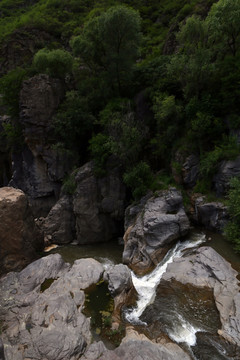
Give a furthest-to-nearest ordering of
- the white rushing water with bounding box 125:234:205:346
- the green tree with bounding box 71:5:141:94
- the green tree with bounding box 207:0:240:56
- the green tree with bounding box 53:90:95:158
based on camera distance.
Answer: the green tree with bounding box 53:90:95:158
the green tree with bounding box 71:5:141:94
the green tree with bounding box 207:0:240:56
the white rushing water with bounding box 125:234:205:346

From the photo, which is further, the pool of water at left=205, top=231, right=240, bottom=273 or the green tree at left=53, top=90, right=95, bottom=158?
the green tree at left=53, top=90, right=95, bottom=158

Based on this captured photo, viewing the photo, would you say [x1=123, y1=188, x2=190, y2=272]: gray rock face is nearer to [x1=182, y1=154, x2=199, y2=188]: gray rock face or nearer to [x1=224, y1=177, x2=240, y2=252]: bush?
[x1=182, y1=154, x2=199, y2=188]: gray rock face

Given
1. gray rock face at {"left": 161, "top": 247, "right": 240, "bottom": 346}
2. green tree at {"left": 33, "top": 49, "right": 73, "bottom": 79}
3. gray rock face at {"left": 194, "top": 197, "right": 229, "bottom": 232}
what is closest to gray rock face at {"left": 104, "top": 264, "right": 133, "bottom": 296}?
gray rock face at {"left": 161, "top": 247, "right": 240, "bottom": 346}

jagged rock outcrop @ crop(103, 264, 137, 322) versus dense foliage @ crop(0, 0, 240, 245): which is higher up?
dense foliage @ crop(0, 0, 240, 245)

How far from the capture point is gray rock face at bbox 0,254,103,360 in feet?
31.5

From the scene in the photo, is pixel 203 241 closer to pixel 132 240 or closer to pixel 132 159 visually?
pixel 132 240

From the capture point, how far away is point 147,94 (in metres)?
24.8

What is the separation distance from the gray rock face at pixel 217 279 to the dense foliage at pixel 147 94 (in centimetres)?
700

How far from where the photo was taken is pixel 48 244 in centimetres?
2317

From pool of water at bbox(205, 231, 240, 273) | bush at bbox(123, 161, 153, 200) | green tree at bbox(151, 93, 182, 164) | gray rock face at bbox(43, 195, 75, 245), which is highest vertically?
green tree at bbox(151, 93, 182, 164)

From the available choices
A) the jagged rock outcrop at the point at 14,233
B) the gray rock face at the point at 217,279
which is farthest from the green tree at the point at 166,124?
the jagged rock outcrop at the point at 14,233

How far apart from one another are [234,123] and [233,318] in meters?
14.3

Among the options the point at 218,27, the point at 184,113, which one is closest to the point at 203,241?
the point at 184,113

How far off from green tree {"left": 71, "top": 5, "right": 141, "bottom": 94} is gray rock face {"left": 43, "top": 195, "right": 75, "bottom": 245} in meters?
14.4
